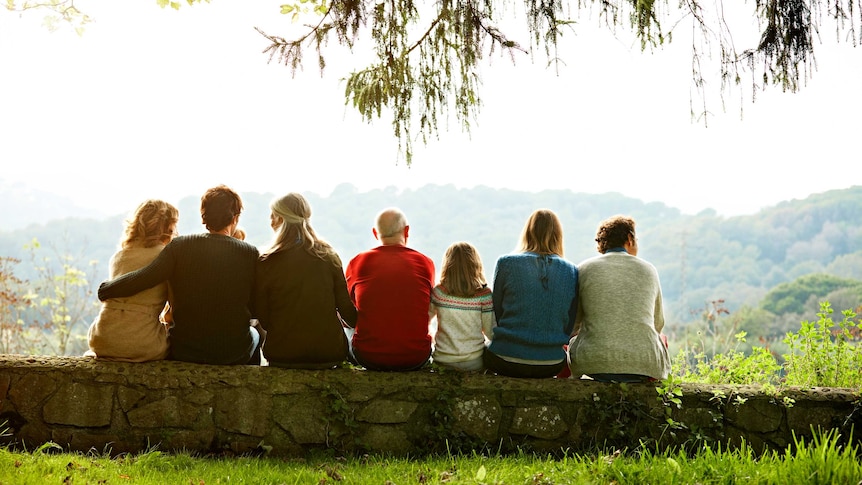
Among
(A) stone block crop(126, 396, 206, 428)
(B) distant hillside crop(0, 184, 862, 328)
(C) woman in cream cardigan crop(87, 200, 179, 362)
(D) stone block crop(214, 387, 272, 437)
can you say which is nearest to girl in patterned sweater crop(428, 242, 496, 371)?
(D) stone block crop(214, 387, 272, 437)

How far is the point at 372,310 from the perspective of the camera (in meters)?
3.97

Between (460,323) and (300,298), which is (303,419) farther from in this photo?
(460,323)

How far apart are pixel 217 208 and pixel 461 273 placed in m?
1.44

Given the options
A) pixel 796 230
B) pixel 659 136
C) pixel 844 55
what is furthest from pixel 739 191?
pixel 844 55

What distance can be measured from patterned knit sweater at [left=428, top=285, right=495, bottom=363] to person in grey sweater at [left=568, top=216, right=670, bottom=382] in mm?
560

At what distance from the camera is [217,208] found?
12.8 ft

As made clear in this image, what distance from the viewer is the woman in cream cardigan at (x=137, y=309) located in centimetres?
380

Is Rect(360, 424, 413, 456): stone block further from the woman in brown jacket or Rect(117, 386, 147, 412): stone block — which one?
Rect(117, 386, 147, 412): stone block

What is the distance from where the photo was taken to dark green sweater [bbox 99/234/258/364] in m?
3.74

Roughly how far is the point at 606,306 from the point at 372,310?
134 cm

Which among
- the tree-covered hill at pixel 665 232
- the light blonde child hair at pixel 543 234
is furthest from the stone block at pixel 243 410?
the tree-covered hill at pixel 665 232

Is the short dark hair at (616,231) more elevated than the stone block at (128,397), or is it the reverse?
the short dark hair at (616,231)

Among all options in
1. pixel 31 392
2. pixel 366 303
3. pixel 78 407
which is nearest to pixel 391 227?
pixel 366 303

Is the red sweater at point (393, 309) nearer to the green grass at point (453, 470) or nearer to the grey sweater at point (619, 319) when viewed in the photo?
the green grass at point (453, 470)
